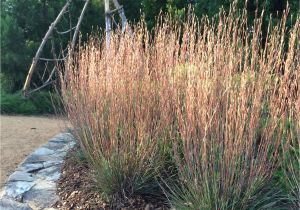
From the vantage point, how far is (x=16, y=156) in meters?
5.38

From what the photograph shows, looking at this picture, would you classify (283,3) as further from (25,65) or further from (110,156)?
(25,65)

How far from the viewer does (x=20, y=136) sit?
6562 millimetres

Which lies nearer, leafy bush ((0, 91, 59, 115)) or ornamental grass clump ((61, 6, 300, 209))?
ornamental grass clump ((61, 6, 300, 209))

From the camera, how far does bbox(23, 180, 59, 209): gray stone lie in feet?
12.0

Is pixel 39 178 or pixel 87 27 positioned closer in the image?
pixel 39 178

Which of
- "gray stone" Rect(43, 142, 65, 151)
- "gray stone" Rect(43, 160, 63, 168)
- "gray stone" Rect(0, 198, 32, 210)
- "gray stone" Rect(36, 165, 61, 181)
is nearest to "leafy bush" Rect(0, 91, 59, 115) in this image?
"gray stone" Rect(43, 142, 65, 151)

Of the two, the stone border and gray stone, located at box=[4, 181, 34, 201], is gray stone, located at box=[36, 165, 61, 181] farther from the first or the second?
gray stone, located at box=[4, 181, 34, 201]

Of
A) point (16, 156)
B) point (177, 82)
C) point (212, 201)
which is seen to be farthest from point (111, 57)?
point (16, 156)

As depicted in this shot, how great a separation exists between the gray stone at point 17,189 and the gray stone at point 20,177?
8 cm

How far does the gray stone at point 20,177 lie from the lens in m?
4.21

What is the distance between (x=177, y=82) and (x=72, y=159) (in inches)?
61.5

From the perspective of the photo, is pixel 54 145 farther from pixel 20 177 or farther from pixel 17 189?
pixel 17 189

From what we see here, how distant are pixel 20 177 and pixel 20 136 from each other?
2.40 m

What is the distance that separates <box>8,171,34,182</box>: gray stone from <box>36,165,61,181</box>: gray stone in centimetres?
10
